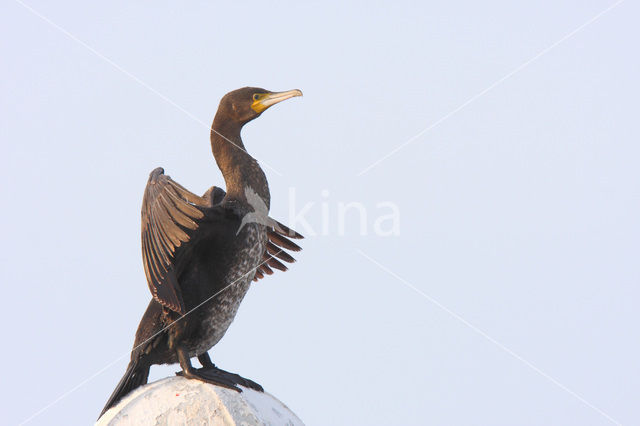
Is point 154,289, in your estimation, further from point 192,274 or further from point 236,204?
point 236,204

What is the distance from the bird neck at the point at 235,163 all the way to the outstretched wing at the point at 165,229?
61cm

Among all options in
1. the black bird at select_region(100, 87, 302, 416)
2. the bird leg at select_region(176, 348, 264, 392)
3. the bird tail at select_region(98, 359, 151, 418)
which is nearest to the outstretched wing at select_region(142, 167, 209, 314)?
the black bird at select_region(100, 87, 302, 416)

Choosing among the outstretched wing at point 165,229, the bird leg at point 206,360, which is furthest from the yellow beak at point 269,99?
the bird leg at point 206,360

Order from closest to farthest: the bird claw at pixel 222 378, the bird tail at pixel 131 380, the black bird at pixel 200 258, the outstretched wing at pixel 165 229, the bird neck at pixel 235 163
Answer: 1. the outstretched wing at pixel 165 229
2. the black bird at pixel 200 258
3. the bird claw at pixel 222 378
4. the bird tail at pixel 131 380
5. the bird neck at pixel 235 163

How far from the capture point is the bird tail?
10547 mm

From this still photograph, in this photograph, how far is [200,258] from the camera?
34.8 ft

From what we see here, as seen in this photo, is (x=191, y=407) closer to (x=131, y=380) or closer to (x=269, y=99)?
(x=131, y=380)

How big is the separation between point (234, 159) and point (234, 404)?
2.55 meters

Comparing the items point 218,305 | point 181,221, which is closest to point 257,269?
point 218,305

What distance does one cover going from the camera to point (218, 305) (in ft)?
34.7

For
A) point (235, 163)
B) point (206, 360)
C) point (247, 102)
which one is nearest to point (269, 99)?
point (247, 102)

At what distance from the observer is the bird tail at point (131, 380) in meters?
10.5

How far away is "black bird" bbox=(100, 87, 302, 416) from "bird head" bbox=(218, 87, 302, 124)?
0.04ft

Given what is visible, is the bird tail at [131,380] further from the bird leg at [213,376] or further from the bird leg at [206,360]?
the bird leg at [206,360]
